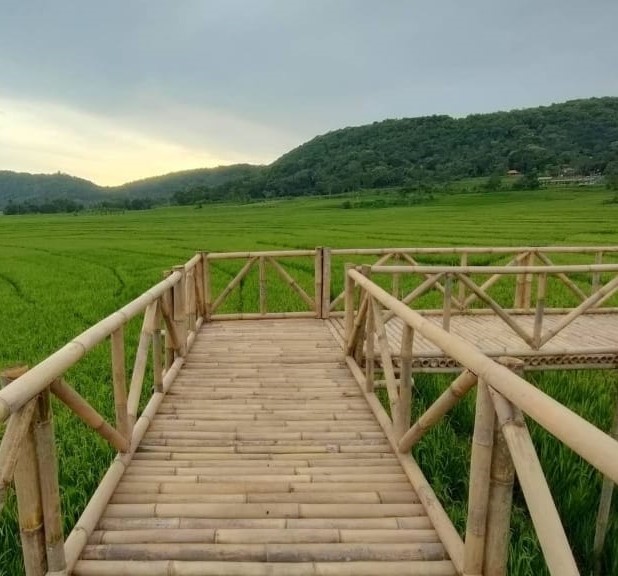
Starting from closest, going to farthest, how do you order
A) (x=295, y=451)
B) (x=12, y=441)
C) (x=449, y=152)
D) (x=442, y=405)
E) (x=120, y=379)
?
(x=12, y=441) → (x=442, y=405) → (x=120, y=379) → (x=295, y=451) → (x=449, y=152)

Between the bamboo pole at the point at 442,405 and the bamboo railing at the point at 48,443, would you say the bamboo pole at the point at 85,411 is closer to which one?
the bamboo railing at the point at 48,443

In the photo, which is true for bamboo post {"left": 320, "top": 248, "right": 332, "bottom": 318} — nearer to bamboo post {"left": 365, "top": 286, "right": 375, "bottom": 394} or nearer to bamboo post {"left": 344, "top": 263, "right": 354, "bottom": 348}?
bamboo post {"left": 344, "top": 263, "right": 354, "bottom": 348}

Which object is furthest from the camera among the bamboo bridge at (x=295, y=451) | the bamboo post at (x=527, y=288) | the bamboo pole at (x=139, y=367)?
the bamboo post at (x=527, y=288)

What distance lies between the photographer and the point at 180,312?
17.5 ft

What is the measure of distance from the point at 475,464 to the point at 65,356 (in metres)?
1.84

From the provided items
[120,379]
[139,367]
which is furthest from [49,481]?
[139,367]

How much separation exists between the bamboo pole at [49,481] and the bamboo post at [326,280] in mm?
5160

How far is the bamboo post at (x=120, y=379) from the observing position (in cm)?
304

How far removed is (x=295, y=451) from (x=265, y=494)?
1.98 feet

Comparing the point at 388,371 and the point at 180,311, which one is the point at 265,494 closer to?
the point at 388,371

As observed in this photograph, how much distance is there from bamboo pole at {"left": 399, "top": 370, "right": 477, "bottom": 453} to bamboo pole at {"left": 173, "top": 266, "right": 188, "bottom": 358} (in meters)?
2.91

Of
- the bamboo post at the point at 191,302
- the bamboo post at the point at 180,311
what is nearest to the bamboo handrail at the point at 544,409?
the bamboo post at the point at 180,311

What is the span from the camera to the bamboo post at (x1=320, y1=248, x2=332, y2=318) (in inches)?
274

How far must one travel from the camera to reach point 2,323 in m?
8.41
